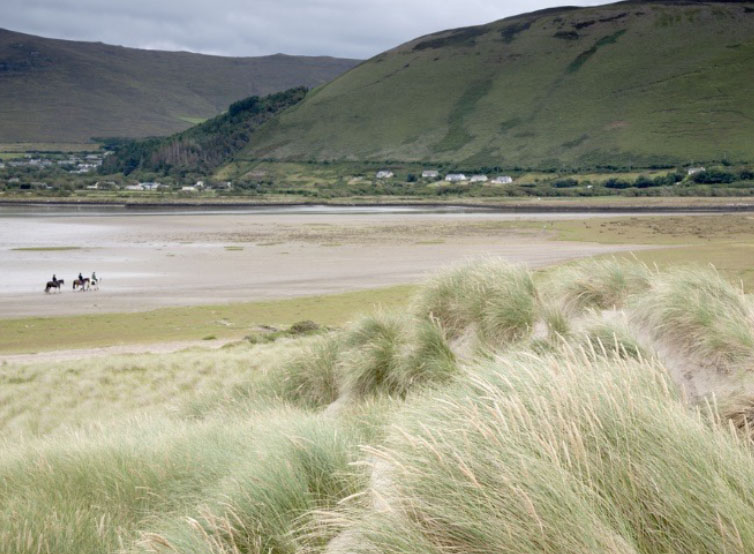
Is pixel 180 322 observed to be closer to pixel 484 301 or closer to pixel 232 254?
pixel 484 301

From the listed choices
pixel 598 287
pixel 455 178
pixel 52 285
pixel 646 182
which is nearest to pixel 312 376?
pixel 598 287

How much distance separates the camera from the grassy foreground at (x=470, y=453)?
3008 millimetres

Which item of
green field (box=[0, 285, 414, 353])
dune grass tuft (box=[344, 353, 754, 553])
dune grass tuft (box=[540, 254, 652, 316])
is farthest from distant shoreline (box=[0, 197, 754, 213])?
dune grass tuft (box=[344, 353, 754, 553])

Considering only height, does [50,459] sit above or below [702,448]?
below

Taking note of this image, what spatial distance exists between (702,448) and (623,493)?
38cm

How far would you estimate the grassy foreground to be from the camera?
118 inches

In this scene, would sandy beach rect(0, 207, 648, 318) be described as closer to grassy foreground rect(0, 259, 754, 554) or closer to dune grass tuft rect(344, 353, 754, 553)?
grassy foreground rect(0, 259, 754, 554)

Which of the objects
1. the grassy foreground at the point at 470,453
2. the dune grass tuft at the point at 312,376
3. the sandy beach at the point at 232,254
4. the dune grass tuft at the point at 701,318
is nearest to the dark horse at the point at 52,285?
the sandy beach at the point at 232,254

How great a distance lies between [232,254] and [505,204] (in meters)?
68.1

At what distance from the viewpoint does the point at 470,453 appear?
3.32 m

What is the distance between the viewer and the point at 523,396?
12.5ft

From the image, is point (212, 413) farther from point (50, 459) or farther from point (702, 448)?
point (702, 448)

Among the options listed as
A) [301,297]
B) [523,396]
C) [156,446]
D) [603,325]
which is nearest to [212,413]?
[156,446]

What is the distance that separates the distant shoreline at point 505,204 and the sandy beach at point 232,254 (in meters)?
19.6
